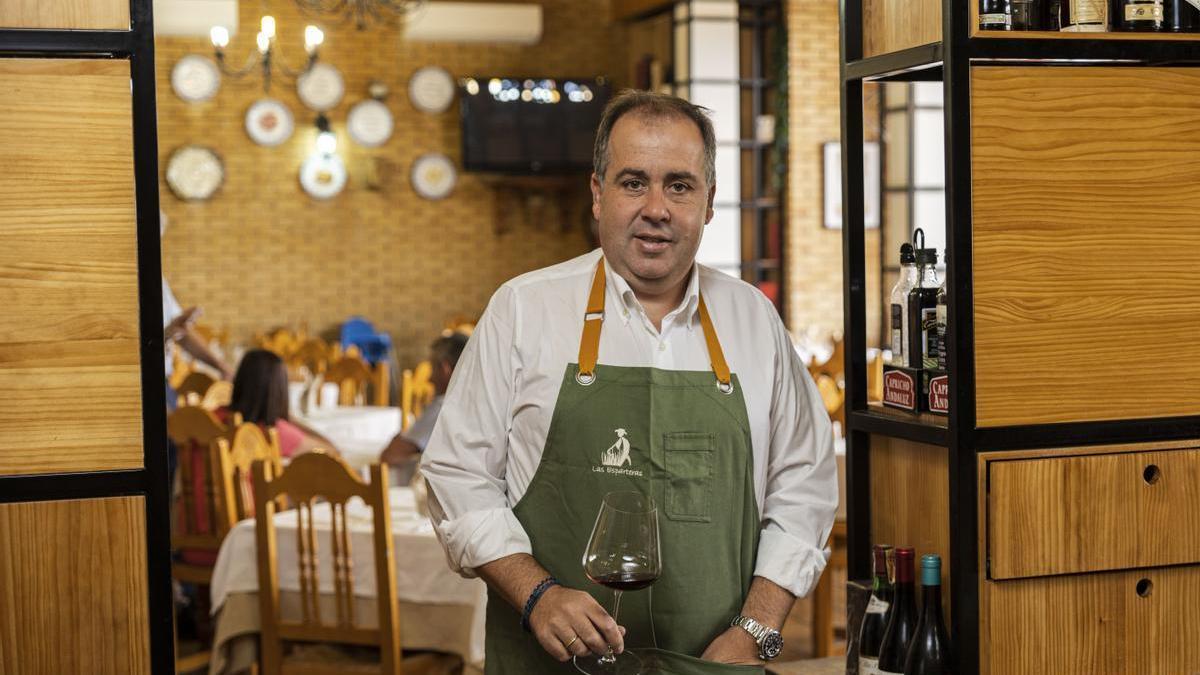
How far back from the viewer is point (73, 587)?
6.40ft

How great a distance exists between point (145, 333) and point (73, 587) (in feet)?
1.26

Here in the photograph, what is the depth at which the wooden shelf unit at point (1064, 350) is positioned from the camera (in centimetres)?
217

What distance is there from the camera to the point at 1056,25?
2264mm

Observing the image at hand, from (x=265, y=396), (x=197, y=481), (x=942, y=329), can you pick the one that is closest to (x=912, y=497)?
(x=942, y=329)

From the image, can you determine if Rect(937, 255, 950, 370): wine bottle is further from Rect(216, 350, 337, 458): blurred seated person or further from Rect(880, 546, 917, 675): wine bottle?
Rect(216, 350, 337, 458): blurred seated person

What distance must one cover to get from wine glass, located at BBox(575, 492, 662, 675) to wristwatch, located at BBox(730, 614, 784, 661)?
0.27 meters

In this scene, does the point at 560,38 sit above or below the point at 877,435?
above

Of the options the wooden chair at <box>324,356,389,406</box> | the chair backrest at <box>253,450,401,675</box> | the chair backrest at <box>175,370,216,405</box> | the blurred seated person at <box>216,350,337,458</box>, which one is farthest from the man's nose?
the wooden chair at <box>324,356,389,406</box>

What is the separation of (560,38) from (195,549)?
744cm

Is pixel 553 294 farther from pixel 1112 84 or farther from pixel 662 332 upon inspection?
pixel 1112 84

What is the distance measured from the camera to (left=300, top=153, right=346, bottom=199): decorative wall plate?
10.9m

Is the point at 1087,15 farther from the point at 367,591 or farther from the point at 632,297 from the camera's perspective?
the point at 367,591

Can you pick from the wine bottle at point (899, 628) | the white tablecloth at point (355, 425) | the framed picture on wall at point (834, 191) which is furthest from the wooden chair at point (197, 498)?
the framed picture on wall at point (834, 191)

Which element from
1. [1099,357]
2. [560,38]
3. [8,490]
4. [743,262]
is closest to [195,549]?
[8,490]
